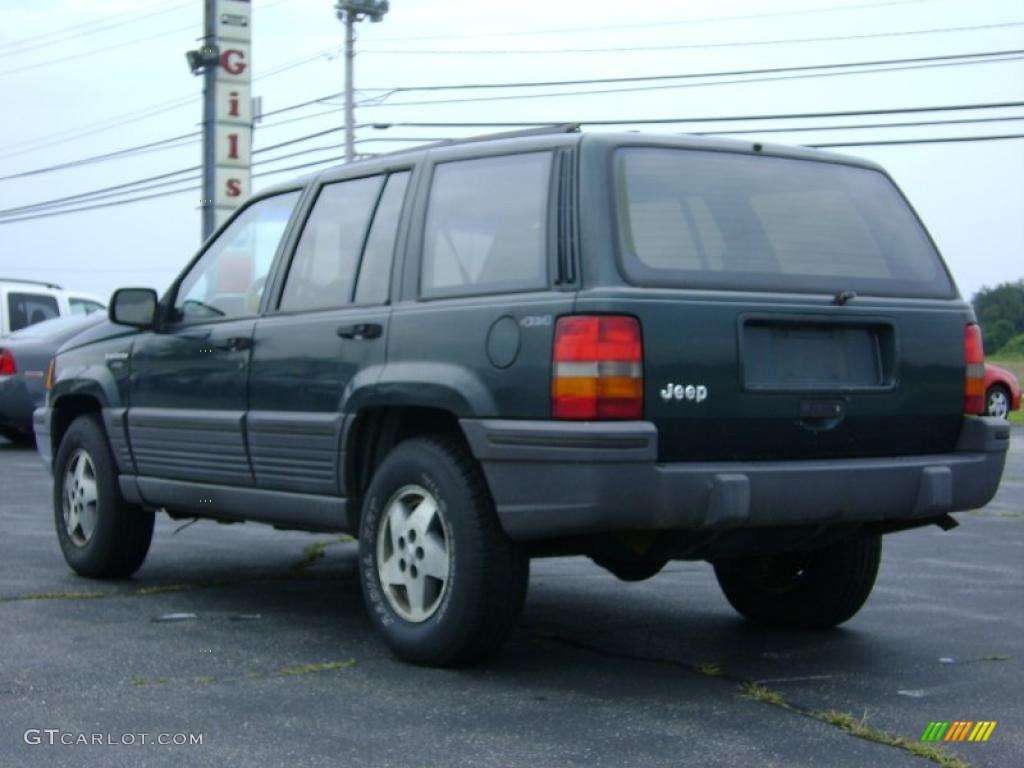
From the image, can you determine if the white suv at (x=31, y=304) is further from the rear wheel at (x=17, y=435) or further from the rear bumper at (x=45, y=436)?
the rear bumper at (x=45, y=436)

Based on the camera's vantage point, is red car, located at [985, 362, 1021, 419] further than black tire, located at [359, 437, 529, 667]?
Yes

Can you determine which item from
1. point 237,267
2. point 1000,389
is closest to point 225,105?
point 1000,389

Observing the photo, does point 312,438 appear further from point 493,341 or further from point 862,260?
point 862,260

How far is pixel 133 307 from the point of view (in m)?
7.14

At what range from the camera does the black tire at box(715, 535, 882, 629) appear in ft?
20.4

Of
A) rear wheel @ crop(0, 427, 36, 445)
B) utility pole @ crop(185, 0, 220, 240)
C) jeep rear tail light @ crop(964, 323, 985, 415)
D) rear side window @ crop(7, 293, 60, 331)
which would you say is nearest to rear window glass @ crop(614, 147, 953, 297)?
jeep rear tail light @ crop(964, 323, 985, 415)

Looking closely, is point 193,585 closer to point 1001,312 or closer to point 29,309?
point 29,309

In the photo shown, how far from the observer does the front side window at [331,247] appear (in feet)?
20.1

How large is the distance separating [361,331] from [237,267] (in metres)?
1.31

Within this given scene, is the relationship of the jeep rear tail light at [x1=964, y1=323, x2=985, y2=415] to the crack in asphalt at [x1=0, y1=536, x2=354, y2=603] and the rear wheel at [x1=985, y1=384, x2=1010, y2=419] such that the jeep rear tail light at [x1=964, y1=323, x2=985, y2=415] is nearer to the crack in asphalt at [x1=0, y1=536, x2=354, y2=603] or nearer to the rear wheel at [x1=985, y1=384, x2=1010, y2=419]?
the crack in asphalt at [x1=0, y1=536, x2=354, y2=603]

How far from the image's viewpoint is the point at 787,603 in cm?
640

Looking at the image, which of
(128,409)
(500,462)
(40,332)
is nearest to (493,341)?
(500,462)

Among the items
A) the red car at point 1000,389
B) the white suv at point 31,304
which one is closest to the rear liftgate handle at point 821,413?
the white suv at point 31,304

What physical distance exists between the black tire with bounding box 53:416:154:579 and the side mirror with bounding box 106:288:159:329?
25.3 inches
